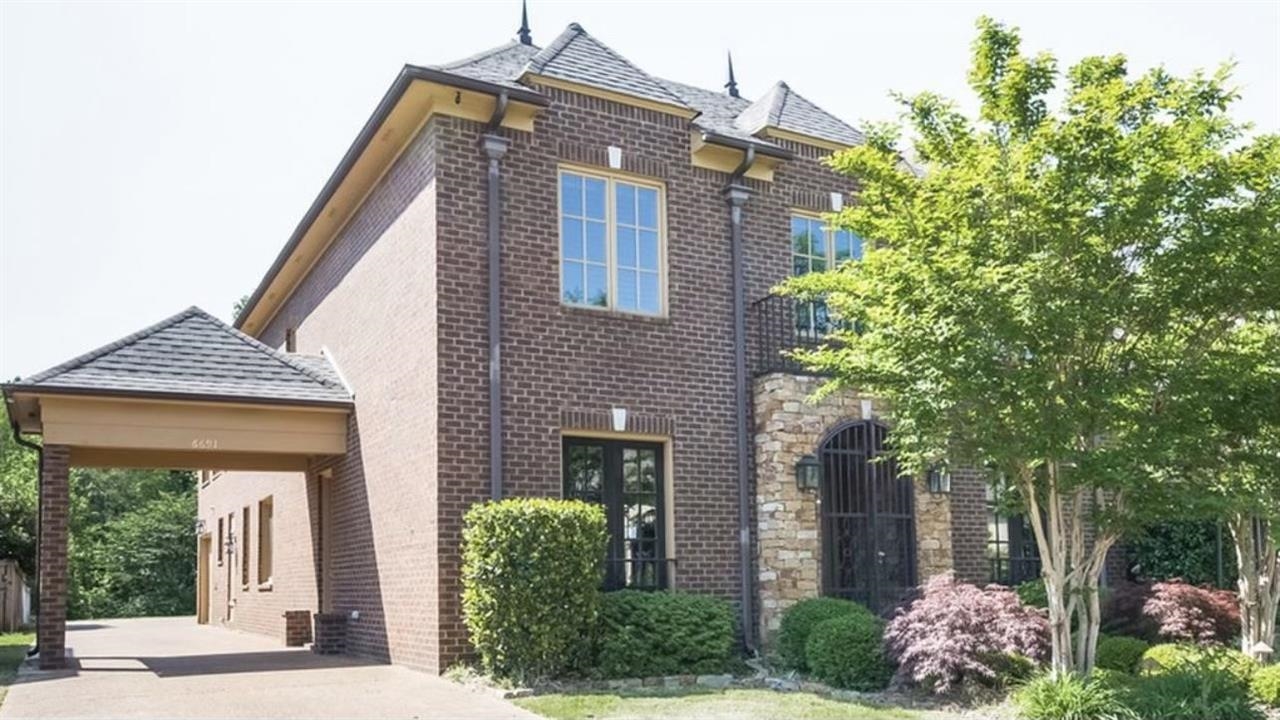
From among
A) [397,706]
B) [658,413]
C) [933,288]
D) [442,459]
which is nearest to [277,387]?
[442,459]

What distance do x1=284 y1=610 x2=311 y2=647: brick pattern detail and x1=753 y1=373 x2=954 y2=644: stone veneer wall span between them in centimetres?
702

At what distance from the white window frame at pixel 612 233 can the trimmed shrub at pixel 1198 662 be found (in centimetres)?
604

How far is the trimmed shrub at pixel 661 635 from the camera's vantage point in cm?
1095

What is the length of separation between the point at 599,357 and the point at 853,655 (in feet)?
13.4

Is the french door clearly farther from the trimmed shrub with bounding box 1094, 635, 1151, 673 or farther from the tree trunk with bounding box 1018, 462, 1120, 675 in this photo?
the trimmed shrub with bounding box 1094, 635, 1151, 673

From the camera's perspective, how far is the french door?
40.9 feet

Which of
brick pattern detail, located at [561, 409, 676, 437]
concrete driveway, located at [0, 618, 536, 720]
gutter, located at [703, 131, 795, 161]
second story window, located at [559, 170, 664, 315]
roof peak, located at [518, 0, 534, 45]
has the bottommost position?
concrete driveway, located at [0, 618, 536, 720]

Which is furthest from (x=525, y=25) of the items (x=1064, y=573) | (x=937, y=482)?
(x=1064, y=573)

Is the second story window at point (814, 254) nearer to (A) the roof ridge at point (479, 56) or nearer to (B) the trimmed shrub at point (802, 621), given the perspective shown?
(B) the trimmed shrub at point (802, 621)

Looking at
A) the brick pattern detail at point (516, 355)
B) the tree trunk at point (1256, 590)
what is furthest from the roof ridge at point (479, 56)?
the tree trunk at point (1256, 590)

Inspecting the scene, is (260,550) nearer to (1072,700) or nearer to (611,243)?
(611,243)

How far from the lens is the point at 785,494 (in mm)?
13117

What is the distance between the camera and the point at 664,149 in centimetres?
1341

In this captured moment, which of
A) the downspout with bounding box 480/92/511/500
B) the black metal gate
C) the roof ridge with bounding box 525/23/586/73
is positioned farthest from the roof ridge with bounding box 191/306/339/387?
the black metal gate
